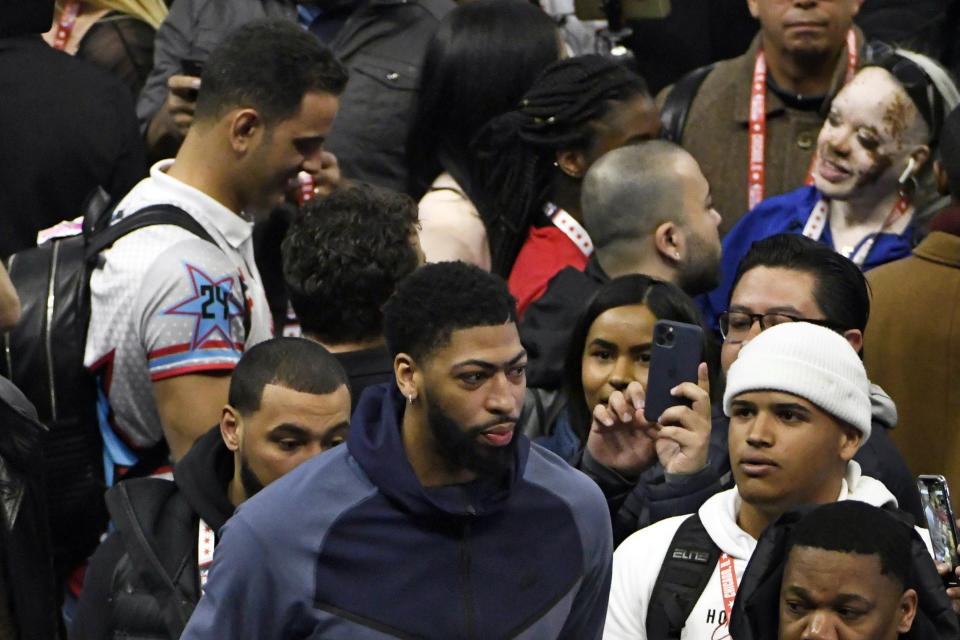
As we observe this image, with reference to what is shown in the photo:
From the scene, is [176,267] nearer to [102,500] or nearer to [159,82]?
[102,500]

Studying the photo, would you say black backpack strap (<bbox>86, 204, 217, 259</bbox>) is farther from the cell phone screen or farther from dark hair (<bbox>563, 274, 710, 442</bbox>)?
the cell phone screen

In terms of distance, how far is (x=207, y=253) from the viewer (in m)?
5.36

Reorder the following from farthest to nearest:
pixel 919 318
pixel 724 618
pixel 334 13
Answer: pixel 334 13 → pixel 919 318 → pixel 724 618

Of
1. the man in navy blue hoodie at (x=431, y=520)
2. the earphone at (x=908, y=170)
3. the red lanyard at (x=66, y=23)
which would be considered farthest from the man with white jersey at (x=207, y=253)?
the red lanyard at (x=66, y=23)

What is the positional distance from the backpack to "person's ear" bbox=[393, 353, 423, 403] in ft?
4.53

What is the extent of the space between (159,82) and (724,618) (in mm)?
3987

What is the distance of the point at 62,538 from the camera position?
18.2 ft

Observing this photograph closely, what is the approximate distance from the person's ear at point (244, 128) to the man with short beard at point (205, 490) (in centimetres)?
87

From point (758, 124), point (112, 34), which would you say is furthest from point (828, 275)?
point (112, 34)

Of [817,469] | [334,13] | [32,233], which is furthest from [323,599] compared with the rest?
[334,13]

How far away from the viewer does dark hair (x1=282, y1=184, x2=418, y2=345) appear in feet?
17.8

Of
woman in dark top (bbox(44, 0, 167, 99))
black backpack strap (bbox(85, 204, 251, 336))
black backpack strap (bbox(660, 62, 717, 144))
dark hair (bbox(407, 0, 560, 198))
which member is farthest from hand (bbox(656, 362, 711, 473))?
woman in dark top (bbox(44, 0, 167, 99))

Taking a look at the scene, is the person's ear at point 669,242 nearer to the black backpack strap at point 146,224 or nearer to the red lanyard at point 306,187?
the red lanyard at point 306,187

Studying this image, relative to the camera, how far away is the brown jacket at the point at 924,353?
5.60 metres
